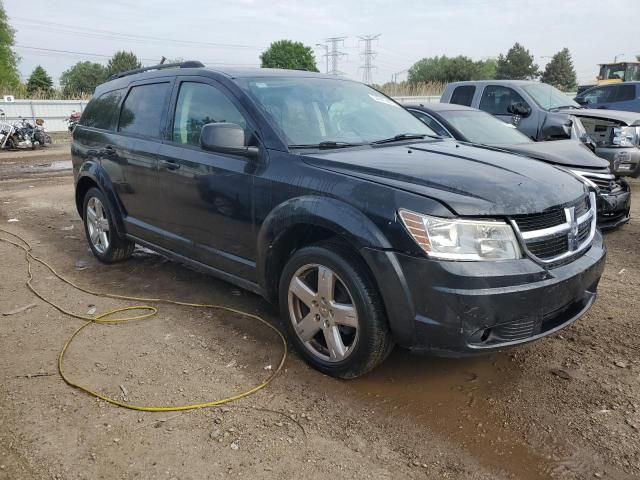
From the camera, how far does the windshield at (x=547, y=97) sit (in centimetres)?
948

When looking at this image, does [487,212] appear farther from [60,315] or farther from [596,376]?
[60,315]

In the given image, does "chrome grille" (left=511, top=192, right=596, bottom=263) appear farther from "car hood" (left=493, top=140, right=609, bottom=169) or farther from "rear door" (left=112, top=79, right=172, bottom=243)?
"car hood" (left=493, top=140, right=609, bottom=169)

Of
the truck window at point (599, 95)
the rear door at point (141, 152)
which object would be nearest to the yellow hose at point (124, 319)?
the rear door at point (141, 152)

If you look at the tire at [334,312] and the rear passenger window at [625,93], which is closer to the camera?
the tire at [334,312]

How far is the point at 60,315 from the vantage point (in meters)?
4.22

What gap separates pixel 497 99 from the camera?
971 cm

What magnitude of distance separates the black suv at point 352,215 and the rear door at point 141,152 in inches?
0.7

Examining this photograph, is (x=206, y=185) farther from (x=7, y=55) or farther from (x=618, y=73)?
(x=7, y=55)

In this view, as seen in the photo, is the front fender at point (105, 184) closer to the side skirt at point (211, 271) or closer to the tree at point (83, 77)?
the side skirt at point (211, 271)

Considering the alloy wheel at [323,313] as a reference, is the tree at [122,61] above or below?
above

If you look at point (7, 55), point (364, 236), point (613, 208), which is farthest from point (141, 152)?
point (7, 55)

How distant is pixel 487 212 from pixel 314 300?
1.11m

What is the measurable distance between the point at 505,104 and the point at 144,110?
7.08m

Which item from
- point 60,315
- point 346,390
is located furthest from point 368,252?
point 60,315
